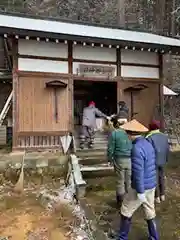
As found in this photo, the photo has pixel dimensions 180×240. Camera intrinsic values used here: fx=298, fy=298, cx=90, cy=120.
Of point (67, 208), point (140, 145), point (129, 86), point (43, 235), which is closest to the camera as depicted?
point (140, 145)

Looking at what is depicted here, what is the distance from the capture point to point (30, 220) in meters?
5.33

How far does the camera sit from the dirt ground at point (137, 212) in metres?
4.82

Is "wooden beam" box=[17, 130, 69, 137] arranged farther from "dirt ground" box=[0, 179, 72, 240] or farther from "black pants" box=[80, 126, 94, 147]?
"dirt ground" box=[0, 179, 72, 240]

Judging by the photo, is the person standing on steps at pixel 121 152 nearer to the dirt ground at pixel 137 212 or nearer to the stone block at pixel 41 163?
the dirt ground at pixel 137 212

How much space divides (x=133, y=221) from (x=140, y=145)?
1.92 meters

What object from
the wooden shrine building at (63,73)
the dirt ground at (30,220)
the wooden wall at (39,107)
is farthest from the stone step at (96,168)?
the wooden wall at (39,107)

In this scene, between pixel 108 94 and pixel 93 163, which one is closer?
pixel 93 163

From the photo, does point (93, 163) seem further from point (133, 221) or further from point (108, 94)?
point (108, 94)

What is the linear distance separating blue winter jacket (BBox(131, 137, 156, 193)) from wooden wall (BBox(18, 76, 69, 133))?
589 centimetres

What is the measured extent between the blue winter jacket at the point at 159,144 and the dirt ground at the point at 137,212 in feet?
3.28

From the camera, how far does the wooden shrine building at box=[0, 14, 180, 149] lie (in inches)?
365

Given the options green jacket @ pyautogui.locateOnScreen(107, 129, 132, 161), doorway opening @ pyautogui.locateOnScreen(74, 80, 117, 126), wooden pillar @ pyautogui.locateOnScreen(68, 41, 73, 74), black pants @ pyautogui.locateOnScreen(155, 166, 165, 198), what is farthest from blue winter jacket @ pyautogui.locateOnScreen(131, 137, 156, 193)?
doorway opening @ pyautogui.locateOnScreen(74, 80, 117, 126)

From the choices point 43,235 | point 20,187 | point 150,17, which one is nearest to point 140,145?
point 43,235

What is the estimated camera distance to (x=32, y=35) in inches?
344
